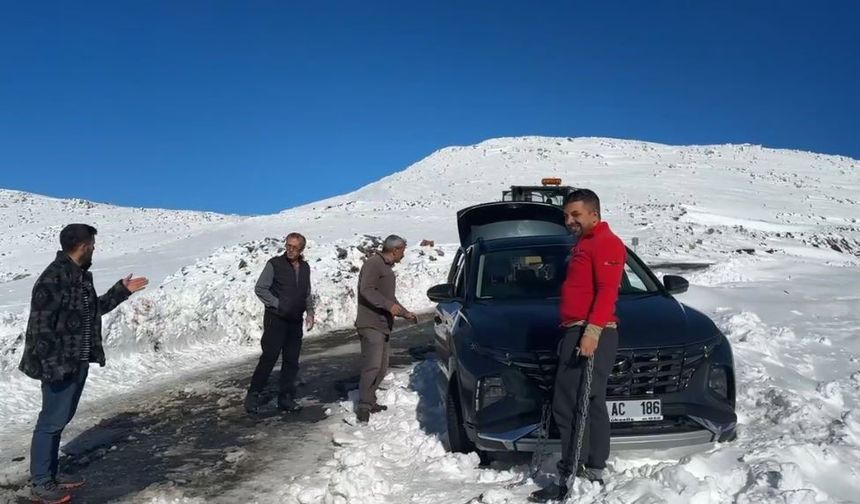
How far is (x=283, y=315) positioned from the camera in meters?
6.84

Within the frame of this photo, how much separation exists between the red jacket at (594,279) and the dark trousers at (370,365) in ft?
9.18

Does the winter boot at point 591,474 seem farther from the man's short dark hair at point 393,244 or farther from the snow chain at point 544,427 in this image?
the man's short dark hair at point 393,244

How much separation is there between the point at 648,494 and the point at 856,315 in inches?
271

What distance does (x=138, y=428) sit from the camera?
21.6 feet

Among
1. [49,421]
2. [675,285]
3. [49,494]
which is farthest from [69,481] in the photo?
[675,285]

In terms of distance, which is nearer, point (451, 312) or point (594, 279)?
point (594, 279)

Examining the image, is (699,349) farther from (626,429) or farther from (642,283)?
(642,283)

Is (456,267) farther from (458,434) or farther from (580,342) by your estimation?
(580,342)

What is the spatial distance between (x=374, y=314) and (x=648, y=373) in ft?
9.77

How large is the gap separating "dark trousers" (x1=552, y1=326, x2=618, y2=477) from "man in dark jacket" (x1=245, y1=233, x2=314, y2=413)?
11.9ft

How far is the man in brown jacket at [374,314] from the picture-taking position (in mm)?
6410

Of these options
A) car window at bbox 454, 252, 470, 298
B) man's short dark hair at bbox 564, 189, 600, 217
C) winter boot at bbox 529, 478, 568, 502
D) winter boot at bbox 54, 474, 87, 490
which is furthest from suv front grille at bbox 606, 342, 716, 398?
winter boot at bbox 54, 474, 87, 490

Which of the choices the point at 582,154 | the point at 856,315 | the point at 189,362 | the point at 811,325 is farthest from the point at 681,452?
the point at 582,154

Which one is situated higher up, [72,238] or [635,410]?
[72,238]
